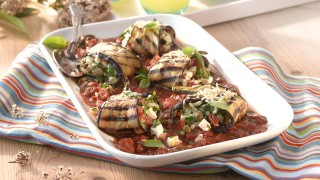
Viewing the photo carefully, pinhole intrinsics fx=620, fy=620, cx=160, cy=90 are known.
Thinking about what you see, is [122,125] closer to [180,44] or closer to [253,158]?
[253,158]

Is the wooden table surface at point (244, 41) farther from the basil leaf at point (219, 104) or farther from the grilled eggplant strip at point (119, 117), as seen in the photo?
the basil leaf at point (219, 104)

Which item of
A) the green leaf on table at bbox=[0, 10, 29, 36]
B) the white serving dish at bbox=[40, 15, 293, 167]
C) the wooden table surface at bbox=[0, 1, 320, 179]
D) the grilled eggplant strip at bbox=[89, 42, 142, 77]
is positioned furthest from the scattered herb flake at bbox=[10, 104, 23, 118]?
the green leaf on table at bbox=[0, 10, 29, 36]

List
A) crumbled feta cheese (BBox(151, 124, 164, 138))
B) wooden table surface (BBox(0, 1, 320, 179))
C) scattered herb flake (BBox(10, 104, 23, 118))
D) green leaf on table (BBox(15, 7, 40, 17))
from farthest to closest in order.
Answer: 1. green leaf on table (BBox(15, 7, 40, 17))
2. scattered herb flake (BBox(10, 104, 23, 118))
3. wooden table surface (BBox(0, 1, 320, 179))
4. crumbled feta cheese (BBox(151, 124, 164, 138))

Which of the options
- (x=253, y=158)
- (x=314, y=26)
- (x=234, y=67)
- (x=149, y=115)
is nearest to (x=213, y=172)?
(x=253, y=158)

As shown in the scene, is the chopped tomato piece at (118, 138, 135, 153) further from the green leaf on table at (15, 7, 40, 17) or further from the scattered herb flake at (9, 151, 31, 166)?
the green leaf on table at (15, 7, 40, 17)

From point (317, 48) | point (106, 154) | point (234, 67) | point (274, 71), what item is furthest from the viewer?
point (317, 48)

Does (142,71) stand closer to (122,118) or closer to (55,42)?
(55,42)
